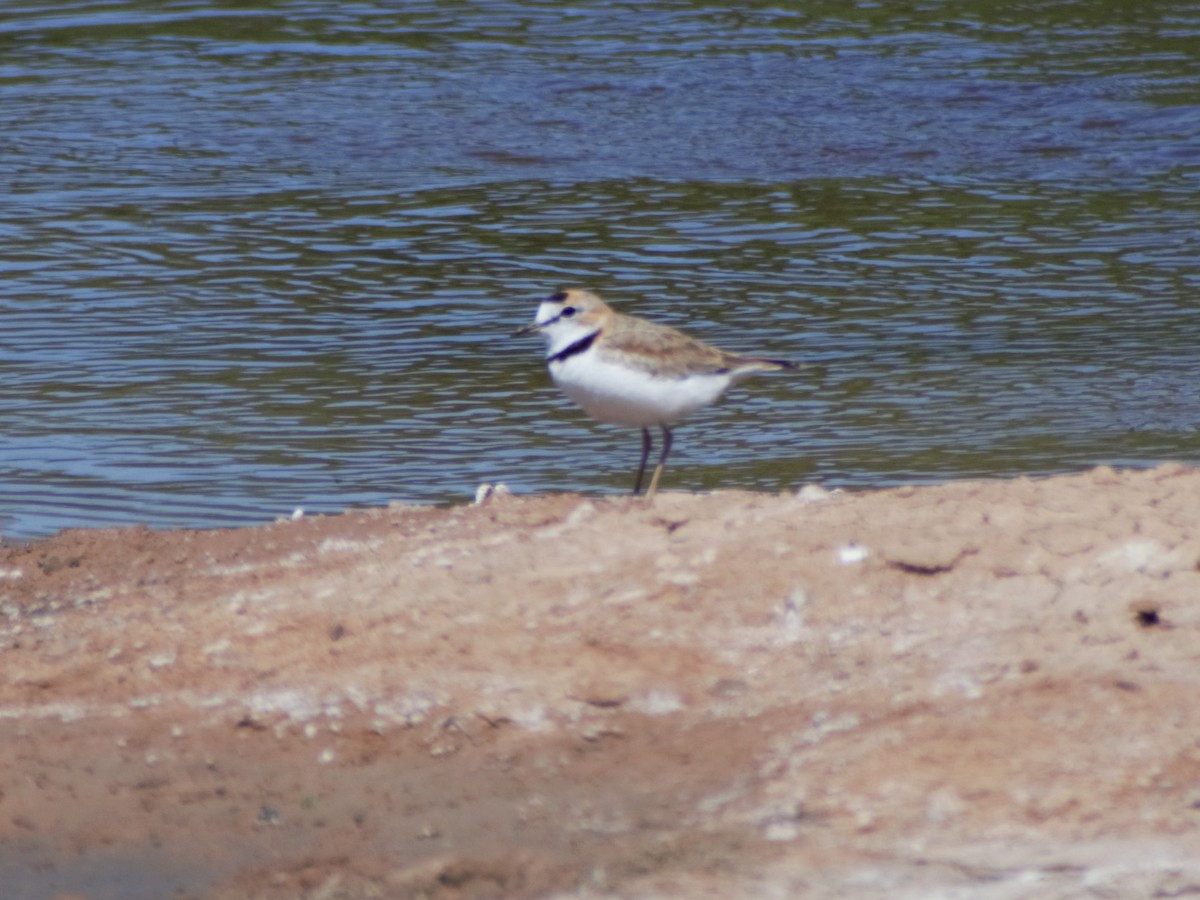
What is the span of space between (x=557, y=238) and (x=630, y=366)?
5.37 m

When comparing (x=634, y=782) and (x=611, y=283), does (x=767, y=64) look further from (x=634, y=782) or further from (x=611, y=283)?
(x=634, y=782)

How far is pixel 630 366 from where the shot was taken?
6.18 metres

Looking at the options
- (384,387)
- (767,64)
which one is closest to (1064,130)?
(767,64)

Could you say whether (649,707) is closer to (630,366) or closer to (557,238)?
(630,366)

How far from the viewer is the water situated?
8031 millimetres

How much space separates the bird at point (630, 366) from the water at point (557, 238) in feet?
4.05

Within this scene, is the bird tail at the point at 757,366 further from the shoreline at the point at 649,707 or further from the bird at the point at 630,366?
the shoreline at the point at 649,707

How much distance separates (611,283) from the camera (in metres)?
10.4

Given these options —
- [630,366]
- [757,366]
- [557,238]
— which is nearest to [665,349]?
[630,366]

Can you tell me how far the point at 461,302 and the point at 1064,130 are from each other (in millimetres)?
5469

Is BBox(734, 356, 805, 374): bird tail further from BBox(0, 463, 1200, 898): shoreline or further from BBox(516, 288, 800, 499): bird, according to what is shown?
BBox(0, 463, 1200, 898): shoreline

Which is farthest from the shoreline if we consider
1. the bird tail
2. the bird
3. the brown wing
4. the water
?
the water

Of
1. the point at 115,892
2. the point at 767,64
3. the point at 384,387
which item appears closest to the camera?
the point at 115,892

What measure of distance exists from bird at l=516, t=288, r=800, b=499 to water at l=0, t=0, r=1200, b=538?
123 cm
